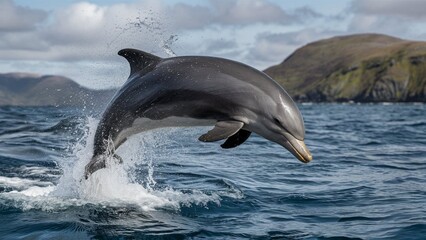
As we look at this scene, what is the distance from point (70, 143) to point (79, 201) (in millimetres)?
11560

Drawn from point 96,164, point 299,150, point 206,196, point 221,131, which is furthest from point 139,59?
point 299,150

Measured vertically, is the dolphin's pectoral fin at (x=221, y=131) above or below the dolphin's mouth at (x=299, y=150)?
above

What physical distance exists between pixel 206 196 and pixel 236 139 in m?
2.04

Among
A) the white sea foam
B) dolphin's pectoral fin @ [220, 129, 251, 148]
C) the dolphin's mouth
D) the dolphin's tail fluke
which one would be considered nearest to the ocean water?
the white sea foam

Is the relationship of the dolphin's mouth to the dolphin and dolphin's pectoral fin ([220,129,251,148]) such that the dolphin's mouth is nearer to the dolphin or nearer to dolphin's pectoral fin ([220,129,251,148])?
the dolphin

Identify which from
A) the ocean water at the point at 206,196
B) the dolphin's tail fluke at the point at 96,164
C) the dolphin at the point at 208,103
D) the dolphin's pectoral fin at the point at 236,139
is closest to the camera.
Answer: the ocean water at the point at 206,196

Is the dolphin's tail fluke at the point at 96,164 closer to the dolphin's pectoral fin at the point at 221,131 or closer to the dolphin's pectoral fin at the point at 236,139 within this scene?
the dolphin's pectoral fin at the point at 236,139

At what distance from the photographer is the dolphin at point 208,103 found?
8930 mm

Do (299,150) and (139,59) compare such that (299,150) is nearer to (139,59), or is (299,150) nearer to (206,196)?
(206,196)

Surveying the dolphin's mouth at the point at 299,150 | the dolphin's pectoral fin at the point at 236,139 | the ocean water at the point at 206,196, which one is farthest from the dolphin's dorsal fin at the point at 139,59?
the dolphin's mouth at the point at 299,150

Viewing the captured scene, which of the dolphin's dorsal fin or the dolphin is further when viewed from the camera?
the dolphin's dorsal fin

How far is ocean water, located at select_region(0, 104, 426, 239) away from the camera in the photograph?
28.3ft

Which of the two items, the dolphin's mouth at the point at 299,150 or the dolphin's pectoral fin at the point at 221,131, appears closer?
the dolphin's pectoral fin at the point at 221,131

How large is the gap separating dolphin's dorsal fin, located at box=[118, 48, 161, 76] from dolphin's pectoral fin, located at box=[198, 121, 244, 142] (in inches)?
78.6
